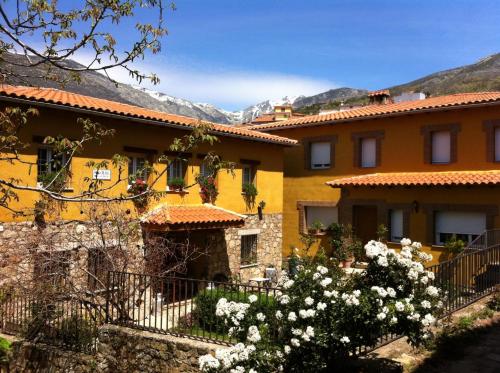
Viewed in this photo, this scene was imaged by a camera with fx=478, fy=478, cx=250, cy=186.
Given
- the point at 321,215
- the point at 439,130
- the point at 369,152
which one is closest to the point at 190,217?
the point at 321,215

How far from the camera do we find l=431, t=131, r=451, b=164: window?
58.2 feet

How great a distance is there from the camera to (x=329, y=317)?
6.09m

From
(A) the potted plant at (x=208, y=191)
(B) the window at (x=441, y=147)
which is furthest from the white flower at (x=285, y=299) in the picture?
(B) the window at (x=441, y=147)

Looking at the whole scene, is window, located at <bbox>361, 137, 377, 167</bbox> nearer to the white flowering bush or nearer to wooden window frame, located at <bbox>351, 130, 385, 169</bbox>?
wooden window frame, located at <bbox>351, 130, 385, 169</bbox>

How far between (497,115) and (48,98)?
46.8 feet

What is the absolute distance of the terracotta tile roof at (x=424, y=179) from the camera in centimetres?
1554

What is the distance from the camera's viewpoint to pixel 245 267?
1769cm

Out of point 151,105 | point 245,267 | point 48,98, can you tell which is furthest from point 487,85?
point 48,98

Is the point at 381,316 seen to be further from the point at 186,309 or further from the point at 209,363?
the point at 186,309

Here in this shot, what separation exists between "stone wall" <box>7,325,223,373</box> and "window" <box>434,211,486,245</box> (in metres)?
11.7

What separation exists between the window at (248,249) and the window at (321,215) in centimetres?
363

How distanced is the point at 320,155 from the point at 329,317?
1537 centimetres

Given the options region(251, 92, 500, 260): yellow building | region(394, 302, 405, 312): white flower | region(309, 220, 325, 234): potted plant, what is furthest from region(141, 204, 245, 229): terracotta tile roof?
region(394, 302, 405, 312): white flower

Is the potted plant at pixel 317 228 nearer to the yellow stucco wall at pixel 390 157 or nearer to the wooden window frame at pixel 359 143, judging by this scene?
the yellow stucco wall at pixel 390 157
